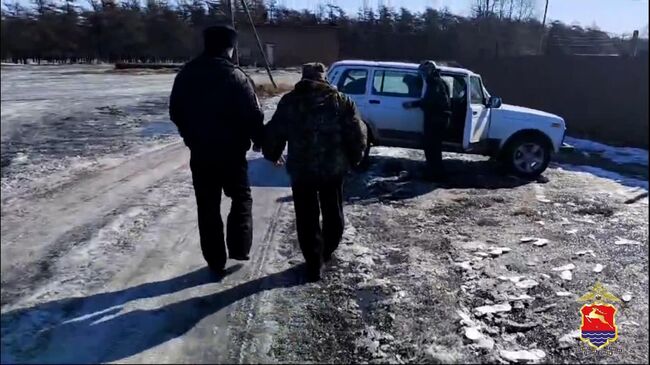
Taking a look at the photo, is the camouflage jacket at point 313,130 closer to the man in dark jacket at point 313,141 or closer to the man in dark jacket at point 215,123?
the man in dark jacket at point 313,141

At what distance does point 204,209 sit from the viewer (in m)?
4.29

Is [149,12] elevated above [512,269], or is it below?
above

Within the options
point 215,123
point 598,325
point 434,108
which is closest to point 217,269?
point 215,123

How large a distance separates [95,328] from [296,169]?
1791 millimetres

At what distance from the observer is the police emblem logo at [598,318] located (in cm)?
382

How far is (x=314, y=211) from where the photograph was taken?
177 inches

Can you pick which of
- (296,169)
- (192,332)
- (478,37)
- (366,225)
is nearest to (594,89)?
(478,37)

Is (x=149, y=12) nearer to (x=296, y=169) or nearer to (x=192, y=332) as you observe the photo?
(x=296, y=169)

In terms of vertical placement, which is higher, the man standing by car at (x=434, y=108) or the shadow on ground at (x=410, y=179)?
the man standing by car at (x=434, y=108)

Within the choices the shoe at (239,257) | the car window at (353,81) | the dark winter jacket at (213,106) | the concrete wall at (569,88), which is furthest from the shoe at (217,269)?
the concrete wall at (569,88)

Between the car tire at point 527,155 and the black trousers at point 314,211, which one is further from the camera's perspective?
the car tire at point 527,155

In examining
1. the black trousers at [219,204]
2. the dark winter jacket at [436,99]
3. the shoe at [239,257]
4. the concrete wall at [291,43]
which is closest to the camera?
the black trousers at [219,204]

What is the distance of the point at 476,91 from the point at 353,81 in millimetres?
1975

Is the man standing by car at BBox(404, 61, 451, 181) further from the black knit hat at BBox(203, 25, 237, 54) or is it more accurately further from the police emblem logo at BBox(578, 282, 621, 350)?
the black knit hat at BBox(203, 25, 237, 54)
